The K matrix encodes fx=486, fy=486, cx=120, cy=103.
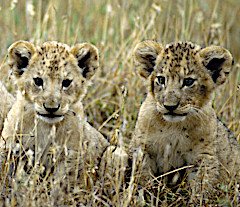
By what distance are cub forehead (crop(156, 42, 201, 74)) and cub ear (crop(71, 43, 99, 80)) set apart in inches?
29.7

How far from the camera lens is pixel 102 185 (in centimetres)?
518

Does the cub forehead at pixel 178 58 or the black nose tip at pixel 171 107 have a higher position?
the cub forehead at pixel 178 58

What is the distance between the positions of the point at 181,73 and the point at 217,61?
1.94ft

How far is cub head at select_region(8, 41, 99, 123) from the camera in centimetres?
529

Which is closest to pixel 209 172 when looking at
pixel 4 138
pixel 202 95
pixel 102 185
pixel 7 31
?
pixel 202 95

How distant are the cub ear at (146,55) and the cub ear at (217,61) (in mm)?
554

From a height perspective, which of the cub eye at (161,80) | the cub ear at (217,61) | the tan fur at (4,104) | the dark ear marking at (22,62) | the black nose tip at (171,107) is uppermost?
the cub ear at (217,61)

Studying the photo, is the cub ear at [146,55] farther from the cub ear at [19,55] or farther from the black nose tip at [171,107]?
the cub ear at [19,55]

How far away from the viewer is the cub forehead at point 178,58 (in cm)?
546

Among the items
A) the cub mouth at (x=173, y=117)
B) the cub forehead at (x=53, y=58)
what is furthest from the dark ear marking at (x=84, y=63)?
the cub mouth at (x=173, y=117)

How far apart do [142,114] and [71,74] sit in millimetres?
998

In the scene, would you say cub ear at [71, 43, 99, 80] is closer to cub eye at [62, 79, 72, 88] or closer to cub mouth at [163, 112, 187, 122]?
cub eye at [62, 79, 72, 88]

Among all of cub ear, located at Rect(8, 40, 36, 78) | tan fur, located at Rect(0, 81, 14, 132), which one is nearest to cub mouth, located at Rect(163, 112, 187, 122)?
cub ear, located at Rect(8, 40, 36, 78)

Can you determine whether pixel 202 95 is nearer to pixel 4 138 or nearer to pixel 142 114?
pixel 142 114
